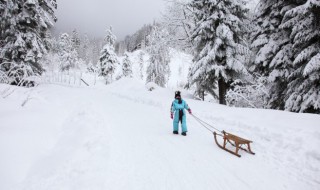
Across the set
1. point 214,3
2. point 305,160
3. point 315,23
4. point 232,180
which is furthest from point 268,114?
point 214,3

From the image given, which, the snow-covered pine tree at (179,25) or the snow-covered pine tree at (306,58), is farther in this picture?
the snow-covered pine tree at (179,25)

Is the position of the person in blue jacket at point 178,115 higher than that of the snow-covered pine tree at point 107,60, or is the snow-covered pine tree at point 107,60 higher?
the snow-covered pine tree at point 107,60

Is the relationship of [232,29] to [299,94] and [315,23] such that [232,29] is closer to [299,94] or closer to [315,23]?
[315,23]

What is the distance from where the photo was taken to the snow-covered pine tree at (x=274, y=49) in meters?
12.1

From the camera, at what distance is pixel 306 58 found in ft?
34.2

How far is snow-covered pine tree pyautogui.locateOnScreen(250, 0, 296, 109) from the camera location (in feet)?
39.8

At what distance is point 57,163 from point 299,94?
11519 millimetres

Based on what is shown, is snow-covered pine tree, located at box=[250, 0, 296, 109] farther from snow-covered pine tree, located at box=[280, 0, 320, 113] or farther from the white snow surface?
the white snow surface

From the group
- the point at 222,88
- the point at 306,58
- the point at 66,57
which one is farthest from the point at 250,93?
the point at 66,57

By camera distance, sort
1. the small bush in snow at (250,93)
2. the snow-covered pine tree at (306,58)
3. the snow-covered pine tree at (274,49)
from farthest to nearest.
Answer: the small bush in snow at (250,93) → the snow-covered pine tree at (274,49) → the snow-covered pine tree at (306,58)

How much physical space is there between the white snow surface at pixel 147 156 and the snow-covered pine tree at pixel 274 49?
4.31m

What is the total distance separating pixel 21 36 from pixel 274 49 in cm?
1896

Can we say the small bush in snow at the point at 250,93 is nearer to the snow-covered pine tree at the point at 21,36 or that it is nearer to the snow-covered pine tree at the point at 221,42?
the snow-covered pine tree at the point at 221,42

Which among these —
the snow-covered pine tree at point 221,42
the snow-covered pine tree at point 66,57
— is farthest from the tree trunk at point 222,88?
the snow-covered pine tree at point 66,57
